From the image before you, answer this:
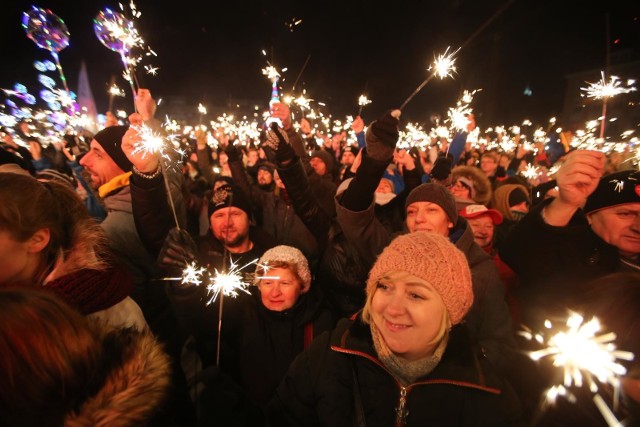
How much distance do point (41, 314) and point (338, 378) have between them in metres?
1.42

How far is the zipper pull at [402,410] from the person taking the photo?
66.9 inches

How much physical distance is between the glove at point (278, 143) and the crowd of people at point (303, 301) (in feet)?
0.05

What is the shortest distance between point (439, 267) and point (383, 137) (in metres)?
1.10

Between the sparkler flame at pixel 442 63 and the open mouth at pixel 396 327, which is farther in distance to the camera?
the sparkler flame at pixel 442 63

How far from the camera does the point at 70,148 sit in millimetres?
8016

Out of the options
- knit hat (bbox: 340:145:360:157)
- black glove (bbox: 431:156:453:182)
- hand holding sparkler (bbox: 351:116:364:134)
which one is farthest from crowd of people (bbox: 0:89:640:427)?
knit hat (bbox: 340:145:360:157)

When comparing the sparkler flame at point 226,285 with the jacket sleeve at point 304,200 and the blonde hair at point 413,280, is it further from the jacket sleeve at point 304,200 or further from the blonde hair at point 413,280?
the blonde hair at point 413,280

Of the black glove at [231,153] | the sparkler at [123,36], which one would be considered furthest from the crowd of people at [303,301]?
the black glove at [231,153]

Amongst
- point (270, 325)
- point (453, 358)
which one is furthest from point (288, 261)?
point (453, 358)

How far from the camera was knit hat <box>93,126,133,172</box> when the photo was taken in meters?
2.92

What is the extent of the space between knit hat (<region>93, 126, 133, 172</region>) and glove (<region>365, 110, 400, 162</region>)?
222cm

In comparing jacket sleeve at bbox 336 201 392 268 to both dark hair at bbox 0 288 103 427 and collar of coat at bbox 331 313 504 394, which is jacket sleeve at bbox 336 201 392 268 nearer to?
collar of coat at bbox 331 313 504 394

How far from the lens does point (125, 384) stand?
117 cm

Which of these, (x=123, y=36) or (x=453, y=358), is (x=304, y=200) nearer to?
(x=453, y=358)
